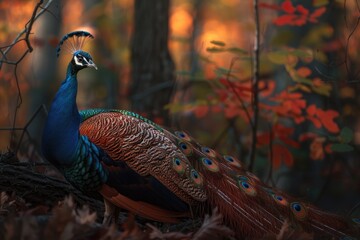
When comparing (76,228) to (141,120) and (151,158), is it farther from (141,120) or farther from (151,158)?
(141,120)

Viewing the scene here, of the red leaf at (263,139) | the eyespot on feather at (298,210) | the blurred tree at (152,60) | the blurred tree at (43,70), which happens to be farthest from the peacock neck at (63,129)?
the blurred tree at (43,70)

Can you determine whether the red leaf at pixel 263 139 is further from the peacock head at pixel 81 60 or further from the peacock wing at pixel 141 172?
the peacock head at pixel 81 60

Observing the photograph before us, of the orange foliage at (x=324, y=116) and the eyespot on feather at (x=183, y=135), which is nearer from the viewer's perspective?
the eyespot on feather at (x=183, y=135)

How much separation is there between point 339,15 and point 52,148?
291 inches

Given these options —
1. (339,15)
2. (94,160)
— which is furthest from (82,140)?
(339,15)

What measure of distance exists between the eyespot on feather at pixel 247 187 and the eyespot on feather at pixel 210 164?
211mm

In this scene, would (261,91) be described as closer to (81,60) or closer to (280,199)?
(280,199)

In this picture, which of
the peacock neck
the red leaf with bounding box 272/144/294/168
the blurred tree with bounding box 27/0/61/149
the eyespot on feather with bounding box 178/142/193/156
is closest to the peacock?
the peacock neck

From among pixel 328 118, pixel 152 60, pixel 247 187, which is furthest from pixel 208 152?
pixel 152 60

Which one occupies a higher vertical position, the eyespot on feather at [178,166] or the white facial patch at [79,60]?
the white facial patch at [79,60]

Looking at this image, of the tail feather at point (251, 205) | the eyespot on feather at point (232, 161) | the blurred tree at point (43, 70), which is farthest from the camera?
the blurred tree at point (43, 70)

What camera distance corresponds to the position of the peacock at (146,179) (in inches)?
159

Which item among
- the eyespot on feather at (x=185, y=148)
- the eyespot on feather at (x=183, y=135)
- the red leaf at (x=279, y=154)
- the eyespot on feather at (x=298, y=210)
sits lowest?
the red leaf at (x=279, y=154)

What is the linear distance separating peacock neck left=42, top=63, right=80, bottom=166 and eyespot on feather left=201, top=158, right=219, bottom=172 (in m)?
1.00
